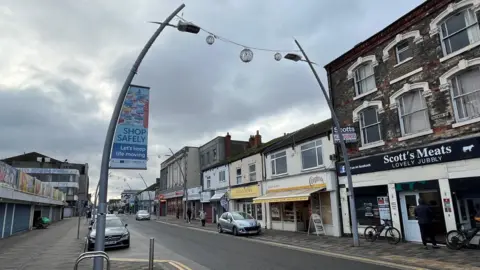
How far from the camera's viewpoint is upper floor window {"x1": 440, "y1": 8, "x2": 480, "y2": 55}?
1327 cm

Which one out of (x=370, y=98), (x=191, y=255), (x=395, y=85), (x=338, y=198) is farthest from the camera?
(x=338, y=198)

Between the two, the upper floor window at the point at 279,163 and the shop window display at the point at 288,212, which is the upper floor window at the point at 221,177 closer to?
the upper floor window at the point at 279,163

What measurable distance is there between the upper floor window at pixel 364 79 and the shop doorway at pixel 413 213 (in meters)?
5.81

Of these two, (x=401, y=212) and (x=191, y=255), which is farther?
(x=401, y=212)

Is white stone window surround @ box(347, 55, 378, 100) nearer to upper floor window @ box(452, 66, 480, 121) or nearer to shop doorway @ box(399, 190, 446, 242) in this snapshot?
upper floor window @ box(452, 66, 480, 121)

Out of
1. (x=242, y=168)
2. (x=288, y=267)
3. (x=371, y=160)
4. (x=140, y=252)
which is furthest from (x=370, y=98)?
(x=242, y=168)

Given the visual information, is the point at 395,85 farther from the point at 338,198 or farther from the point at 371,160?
the point at 338,198

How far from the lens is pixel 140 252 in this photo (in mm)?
14703

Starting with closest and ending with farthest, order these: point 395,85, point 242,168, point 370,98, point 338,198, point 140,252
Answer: point 140,252, point 395,85, point 370,98, point 338,198, point 242,168

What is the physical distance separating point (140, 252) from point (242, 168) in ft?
56.0

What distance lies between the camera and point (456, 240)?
12.1 meters

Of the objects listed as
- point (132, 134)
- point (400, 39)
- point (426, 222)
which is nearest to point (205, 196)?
point (400, 39)

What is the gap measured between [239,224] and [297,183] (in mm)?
4705

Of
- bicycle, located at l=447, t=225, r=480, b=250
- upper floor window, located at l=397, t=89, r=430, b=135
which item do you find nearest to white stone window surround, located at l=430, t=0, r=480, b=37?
upper floor window, located at l=397, t=89, r=430, b=135
